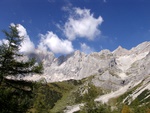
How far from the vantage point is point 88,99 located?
148ft

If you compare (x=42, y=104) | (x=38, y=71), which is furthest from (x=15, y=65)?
(x=42, y=104)

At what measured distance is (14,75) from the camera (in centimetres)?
2492

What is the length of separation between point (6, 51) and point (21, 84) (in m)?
3.58

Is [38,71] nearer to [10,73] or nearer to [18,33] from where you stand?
[10,73]

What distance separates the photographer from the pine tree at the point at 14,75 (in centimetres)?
2292

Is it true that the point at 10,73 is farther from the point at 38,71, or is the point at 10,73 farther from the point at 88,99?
the point at 88,99

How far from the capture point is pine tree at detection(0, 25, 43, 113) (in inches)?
902

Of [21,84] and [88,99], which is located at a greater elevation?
[88,99]

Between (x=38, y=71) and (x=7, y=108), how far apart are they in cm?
509

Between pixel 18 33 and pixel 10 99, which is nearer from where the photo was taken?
pixel 10 99

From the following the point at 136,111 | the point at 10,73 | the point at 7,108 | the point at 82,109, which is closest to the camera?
the point at 7,108

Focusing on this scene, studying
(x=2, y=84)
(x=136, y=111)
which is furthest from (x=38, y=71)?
(x=136, y=111)

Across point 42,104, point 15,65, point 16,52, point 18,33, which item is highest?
point 42,104

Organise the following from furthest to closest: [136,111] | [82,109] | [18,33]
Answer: [136,111]
[82,109]
[18,33]
